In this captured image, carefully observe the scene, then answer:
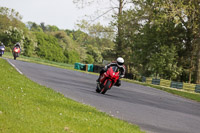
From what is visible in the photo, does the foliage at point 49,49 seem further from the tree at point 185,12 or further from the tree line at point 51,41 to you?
the tree at point 185,12

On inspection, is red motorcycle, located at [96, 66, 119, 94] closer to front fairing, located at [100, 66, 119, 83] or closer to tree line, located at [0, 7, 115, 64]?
front fairing, located at [100, 66, 119, 83]

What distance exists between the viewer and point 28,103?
9.28m

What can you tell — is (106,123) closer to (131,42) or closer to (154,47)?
(154,47)

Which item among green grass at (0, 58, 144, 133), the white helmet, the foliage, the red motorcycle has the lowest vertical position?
green grass at (0, 58, 144, 133)

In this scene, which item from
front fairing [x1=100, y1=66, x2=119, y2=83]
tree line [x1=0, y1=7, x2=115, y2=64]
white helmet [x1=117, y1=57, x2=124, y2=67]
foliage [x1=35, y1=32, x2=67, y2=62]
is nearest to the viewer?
white helmet [x1=117, y1=57, x2=124, y2=67]

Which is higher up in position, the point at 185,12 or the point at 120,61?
the point at 185,12

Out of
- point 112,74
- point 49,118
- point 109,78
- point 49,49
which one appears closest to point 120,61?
point 112,74

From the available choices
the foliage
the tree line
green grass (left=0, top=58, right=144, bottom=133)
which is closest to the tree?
the tree line

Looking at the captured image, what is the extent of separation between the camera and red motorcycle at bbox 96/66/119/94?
15438 mm

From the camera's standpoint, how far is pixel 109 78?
15719mm

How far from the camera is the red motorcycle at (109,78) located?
15.4 meters

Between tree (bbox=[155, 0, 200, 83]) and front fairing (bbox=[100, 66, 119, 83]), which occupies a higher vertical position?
tree (bbox=[155, 0, 200, 83])

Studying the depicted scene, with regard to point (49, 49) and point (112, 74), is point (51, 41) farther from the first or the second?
point (112, 74)

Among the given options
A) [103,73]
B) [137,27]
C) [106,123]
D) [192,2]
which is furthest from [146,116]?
[137,27]
